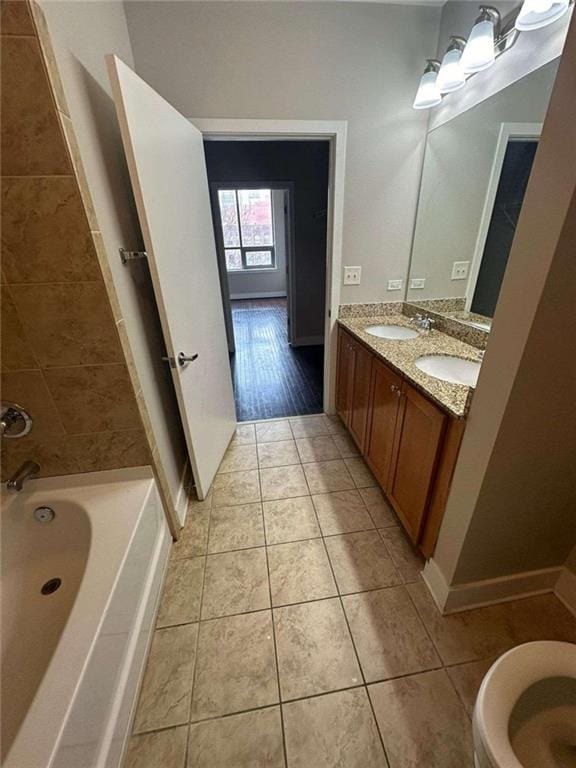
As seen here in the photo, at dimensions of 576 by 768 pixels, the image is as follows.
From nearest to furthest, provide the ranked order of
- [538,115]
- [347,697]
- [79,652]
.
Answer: [79,652]
[347,697]
[538,115]

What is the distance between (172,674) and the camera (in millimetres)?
1071

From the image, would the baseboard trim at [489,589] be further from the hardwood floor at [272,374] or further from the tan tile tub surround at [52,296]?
the hardwood floor at [272,374]

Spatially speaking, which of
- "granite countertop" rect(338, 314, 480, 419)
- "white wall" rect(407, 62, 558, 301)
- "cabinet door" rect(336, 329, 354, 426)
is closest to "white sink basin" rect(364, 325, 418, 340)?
"granite countertop" rect(338, 314, 480, 419)

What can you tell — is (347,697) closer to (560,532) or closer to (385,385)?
(560,532)

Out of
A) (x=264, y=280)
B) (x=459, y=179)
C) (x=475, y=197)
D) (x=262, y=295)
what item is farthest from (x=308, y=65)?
(x=262, y=295)

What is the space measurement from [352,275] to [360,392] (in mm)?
843

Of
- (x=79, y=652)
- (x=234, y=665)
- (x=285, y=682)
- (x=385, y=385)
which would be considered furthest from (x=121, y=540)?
(x=385, y=385)

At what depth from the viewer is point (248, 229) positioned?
6539mm

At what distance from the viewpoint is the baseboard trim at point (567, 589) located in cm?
122

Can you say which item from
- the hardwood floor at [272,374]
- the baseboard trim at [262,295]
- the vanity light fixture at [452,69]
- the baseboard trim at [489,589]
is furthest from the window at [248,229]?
the baseboard trim at [489,589]

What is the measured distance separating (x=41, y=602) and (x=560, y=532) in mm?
1964

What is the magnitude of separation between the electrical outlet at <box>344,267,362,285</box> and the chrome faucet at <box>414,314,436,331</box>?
502 millimetres

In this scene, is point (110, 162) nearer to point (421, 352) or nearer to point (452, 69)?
point (421, 352)

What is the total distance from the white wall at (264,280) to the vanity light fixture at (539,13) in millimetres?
5741
